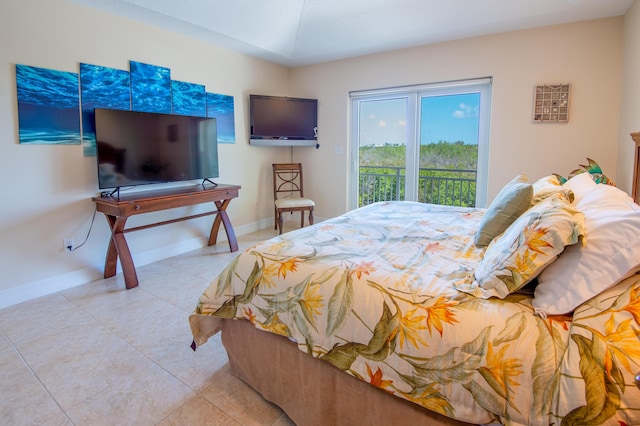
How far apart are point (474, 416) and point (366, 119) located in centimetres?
430

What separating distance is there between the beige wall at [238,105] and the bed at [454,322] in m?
2.08

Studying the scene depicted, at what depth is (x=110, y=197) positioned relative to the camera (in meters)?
3.08

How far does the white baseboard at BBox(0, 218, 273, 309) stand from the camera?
2.73 meters

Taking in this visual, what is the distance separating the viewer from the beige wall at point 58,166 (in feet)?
8.71

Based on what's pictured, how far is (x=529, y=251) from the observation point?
1.14 m

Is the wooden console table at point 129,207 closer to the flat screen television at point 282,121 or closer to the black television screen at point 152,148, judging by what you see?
the black television screen at point 152,148

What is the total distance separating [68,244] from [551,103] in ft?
16.0

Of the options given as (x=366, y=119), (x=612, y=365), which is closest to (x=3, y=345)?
(x=612, y=365)

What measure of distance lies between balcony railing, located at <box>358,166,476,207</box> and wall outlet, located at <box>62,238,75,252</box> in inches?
139

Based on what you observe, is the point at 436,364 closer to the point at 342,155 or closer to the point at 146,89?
the point at 146,89

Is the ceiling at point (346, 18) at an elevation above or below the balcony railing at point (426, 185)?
above

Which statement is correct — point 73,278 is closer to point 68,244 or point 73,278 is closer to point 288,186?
point 68,244

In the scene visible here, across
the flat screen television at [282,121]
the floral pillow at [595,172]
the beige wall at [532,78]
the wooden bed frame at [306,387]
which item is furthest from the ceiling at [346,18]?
the wooden bed frame at [306,387]

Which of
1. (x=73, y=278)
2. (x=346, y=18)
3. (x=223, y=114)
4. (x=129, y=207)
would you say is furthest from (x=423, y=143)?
(x=73, y=278)
